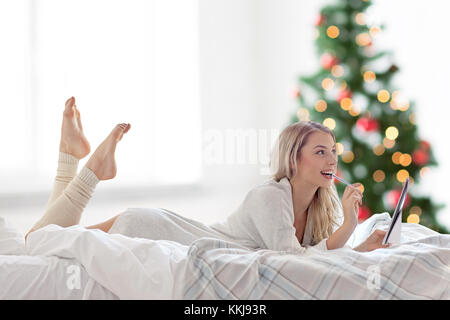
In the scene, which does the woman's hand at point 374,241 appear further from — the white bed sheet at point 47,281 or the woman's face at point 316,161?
the white bed sheet at point 47,281

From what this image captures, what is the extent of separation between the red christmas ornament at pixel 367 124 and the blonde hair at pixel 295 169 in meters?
1.34

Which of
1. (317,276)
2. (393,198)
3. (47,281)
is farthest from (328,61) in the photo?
(47,281)

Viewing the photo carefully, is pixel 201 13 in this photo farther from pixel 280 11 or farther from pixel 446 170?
pixel 446 170

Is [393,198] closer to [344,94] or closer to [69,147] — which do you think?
[344,94]

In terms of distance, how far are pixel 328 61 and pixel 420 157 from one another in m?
0.76

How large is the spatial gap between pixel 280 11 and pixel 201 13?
2.16 feet

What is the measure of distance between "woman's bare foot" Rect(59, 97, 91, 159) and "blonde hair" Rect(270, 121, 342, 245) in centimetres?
78

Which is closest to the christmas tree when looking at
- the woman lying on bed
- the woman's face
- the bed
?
the woman lying on bed

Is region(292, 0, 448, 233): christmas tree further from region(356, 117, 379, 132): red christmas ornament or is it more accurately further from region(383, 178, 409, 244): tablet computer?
region(383, 178, 409, 244): tablet computer

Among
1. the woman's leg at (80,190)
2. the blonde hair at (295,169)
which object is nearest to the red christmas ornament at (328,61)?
the blonde hair at (295,169)

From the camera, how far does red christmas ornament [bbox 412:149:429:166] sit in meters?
3.09

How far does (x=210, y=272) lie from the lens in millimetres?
1318

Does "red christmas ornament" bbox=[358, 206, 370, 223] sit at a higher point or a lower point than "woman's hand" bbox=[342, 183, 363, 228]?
lower

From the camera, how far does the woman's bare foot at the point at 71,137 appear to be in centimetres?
217
